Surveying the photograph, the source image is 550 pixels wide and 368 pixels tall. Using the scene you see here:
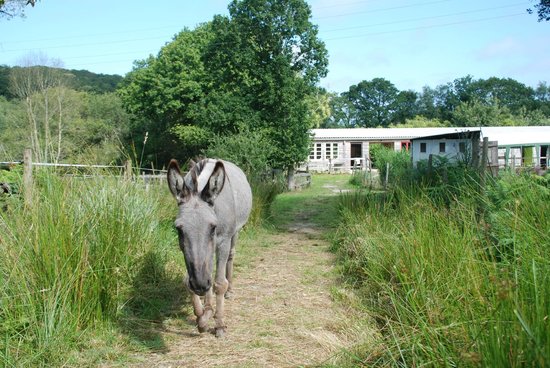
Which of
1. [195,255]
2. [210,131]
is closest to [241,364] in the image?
[195,255]

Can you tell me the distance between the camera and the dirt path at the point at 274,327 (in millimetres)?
3715

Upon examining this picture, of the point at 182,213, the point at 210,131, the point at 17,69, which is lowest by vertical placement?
the point at 182,213

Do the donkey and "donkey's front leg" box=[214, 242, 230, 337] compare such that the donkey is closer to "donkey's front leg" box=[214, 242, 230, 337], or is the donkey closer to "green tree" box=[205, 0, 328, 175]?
"donkey's front leg" box=[214, 242, 230, 337]

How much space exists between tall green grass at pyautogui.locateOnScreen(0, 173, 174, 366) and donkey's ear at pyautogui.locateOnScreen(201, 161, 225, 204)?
1.11 meters

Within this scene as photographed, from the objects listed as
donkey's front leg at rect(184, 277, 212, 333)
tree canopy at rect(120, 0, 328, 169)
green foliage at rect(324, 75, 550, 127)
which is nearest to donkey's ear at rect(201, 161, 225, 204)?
donkey's front leg at rect(184, 277, 212, 333)

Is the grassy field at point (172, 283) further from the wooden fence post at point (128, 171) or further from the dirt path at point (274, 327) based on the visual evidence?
the wooden fence post at point (128, 171)

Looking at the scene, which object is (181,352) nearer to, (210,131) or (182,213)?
(182,213)

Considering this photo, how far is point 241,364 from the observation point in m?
3.64

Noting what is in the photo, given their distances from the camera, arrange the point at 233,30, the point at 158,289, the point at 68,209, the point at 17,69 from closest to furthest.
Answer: the point at 68,209
the point at 158,289
the point at 233,30
the point at 17,69

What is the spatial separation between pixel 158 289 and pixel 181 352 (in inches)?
57.4

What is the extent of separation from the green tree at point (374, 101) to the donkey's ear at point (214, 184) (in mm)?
96427

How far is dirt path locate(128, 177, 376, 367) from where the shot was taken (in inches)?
146

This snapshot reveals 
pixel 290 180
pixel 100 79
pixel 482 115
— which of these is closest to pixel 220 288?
pixel 290 180

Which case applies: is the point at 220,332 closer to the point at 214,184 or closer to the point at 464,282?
the point at 214,184
